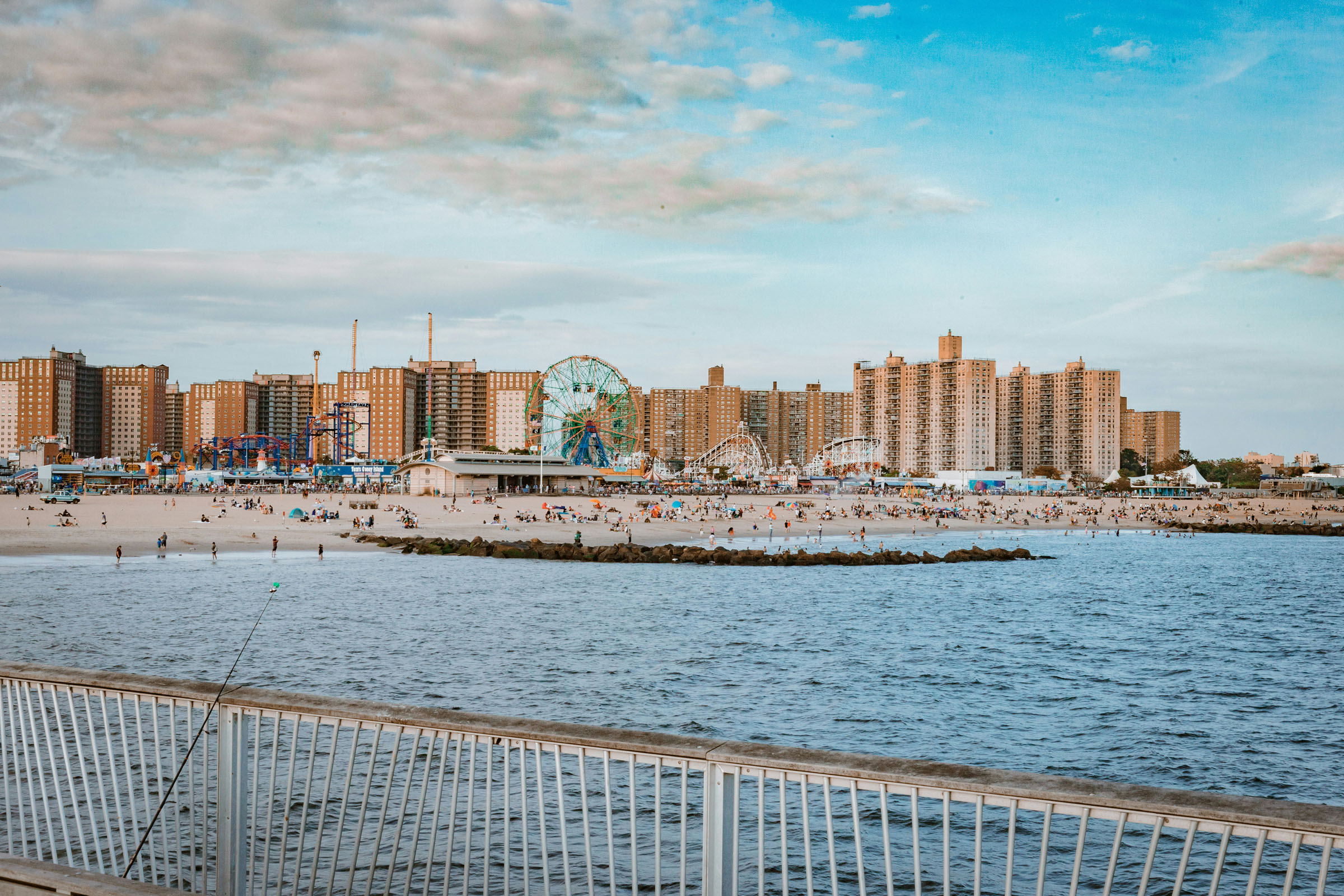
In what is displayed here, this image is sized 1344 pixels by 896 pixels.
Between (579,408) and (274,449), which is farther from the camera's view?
(274,449)

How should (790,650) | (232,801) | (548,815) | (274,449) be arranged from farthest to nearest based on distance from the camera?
(274,449), (790,650), (548,815), (232,801)

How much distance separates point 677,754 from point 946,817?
1.01 meters

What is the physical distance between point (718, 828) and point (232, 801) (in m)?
2.32

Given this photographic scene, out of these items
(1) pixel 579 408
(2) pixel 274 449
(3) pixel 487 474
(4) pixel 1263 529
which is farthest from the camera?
(2) pixel 274 449

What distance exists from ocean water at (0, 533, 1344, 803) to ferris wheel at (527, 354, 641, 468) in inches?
2794

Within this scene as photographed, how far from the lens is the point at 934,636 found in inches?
1221

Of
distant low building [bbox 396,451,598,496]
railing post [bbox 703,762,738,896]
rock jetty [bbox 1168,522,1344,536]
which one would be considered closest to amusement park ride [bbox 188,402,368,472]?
distant low building [bbox 396,451,598,496]

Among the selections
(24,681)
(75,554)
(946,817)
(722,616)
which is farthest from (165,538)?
(946,817)

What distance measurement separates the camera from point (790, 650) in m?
27.5

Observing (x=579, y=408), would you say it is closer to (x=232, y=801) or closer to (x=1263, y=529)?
(x=1263, y=529)

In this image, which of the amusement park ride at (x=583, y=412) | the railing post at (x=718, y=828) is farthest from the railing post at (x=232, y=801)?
the amusement park ride at (x=583, y=412)

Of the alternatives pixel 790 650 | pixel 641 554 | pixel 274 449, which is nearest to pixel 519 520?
pixel 641 554

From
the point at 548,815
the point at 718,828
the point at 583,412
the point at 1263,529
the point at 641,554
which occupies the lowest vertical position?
the point at 1263,529

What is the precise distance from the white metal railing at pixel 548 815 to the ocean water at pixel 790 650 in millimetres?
2522
